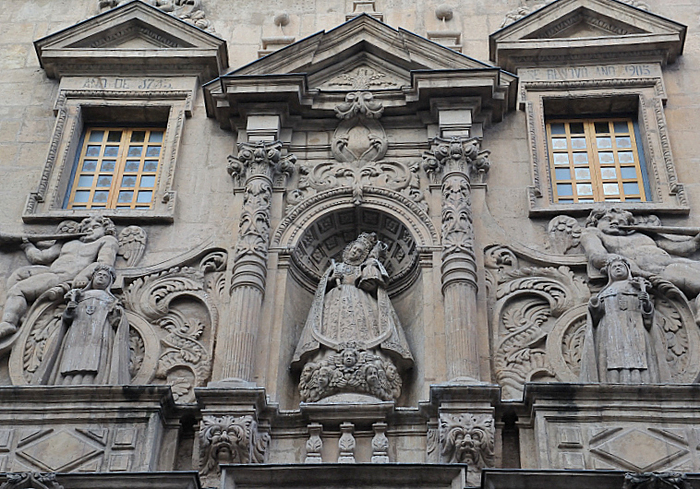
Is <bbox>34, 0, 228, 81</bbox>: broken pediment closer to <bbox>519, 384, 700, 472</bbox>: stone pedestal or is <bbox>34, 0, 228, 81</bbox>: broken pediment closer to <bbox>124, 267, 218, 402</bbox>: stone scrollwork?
<bbox>124, 267, 218, 402</bbox>: stone scrollwork

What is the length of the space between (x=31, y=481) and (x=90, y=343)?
76.3 inches

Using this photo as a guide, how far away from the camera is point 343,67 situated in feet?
50.4

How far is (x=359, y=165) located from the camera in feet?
47.2

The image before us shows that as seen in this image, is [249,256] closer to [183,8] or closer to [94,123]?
[94,123]

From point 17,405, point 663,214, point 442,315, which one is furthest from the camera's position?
point 663,214

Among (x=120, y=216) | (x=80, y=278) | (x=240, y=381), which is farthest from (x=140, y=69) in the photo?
(x=240, y=381)

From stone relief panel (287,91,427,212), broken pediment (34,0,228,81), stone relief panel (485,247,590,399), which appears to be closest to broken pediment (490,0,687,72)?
stone relief panel (287,91,427,212)

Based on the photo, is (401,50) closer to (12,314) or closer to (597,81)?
(597,81)

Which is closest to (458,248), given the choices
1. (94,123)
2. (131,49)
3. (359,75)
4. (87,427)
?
(359,75)

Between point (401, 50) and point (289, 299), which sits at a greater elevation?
point (401, 50)

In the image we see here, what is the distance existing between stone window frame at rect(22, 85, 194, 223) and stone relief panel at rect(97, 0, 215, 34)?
1.42m

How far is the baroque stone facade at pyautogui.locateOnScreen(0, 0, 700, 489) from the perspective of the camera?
11.5 metres

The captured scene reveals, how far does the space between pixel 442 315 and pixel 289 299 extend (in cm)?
178

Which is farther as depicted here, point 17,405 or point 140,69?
point 140,69
